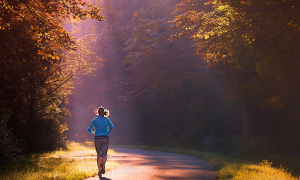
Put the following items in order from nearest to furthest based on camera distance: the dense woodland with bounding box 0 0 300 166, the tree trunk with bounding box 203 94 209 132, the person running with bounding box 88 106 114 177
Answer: the person running with bounding box 88 106 114 177 < the dense woodland with bounding box 0 0 300 166 < the tree trunk with bounding box 203 94 209 132

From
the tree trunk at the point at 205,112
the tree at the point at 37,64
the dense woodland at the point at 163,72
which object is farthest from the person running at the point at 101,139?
the tree trunk at the point at 205,112

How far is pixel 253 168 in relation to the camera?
10953 mm

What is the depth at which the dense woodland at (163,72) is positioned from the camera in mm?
11492

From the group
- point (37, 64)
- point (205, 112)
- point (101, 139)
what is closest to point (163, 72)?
point (205, 112)

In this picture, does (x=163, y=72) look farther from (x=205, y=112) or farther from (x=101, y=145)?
(x=101, y=145)

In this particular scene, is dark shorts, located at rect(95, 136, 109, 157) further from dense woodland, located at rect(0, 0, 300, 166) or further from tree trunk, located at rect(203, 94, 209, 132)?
tree trunk, located at rect(203, 94, 209, 132)

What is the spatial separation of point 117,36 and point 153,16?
19.2 feet

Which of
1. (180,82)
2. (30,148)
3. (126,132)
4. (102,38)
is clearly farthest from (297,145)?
(102,38)

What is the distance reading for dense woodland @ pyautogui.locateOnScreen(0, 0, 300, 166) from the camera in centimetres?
1149

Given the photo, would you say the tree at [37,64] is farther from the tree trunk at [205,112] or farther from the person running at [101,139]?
the tree trunk at [205,112]

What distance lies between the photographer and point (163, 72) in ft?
94.3

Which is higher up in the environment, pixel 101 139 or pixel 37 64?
pixel 37 64

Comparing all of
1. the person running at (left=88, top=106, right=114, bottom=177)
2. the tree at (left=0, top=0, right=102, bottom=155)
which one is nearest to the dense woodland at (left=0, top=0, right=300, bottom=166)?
the tree at (left=0, top=0, right=102, bottom=155)

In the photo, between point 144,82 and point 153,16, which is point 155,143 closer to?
point 144,82
